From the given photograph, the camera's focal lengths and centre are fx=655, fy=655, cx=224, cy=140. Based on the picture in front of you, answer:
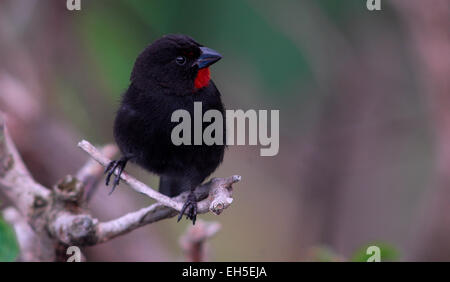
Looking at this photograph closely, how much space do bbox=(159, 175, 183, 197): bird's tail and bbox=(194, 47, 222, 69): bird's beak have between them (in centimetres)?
59

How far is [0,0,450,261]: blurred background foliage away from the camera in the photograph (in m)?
4.44

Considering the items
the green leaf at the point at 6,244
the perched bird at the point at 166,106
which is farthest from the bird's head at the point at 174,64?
the green leaf at the point at 6,244

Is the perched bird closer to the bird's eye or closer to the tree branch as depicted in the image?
the bird's eye

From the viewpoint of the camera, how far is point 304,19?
16.4 ft

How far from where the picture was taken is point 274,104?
16.5 ft

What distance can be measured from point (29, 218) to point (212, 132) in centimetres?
92

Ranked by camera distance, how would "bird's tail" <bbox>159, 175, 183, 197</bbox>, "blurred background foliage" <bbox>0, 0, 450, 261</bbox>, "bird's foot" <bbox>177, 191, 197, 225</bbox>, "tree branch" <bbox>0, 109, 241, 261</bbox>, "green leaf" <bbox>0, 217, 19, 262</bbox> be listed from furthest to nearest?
"blurred background foliage" <bbox>0, 0, 450, 261</bbox>
"bird's tail" <bbox>159, 175, 183, 197</bbox>
"bird's foot" <bbox>177, 191, 197, 225</bbox>
"tree branch" <bbox>0, 109, 241, 261</bbox>
"green leaf" <bbox>0, 217, 19, 262</bbox>

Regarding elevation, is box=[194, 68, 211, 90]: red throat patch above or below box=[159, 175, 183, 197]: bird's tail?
above

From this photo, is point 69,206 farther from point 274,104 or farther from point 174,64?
point 274,104

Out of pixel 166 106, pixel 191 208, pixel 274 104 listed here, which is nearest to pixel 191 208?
pixel 191 208

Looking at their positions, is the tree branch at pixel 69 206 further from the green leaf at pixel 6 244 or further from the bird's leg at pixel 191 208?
the green leaf at pixel 6 244

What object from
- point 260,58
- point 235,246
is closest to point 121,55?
point 260,58

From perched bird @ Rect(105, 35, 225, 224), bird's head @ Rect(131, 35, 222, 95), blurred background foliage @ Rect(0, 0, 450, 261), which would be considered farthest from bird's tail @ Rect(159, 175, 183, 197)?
Result: blurred background foliage @ Rect(0, 0, 450, 261)
